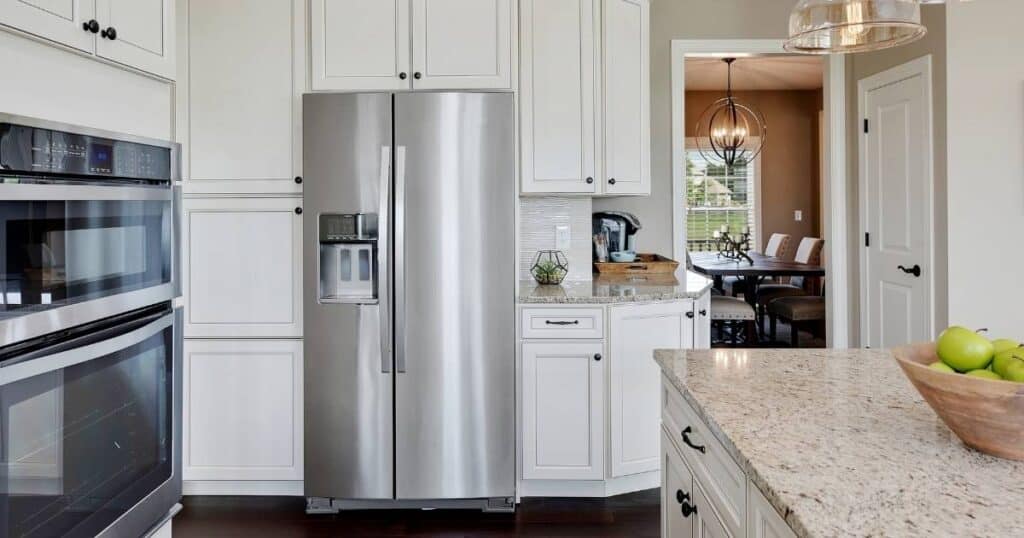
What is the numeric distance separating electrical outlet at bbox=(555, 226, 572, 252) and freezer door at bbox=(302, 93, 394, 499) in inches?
43.2

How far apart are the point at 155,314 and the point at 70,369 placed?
374 millimetres

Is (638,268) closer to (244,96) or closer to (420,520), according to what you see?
(420,520)

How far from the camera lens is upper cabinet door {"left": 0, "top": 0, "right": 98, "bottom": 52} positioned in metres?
1.33

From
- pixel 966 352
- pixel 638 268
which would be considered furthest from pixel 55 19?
pixel 638 268

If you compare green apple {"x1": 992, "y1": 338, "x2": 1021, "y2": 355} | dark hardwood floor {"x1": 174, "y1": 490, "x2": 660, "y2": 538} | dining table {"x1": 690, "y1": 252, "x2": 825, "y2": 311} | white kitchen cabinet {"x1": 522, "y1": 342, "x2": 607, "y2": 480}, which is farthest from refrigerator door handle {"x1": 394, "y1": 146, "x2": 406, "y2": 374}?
dining table {"x1": 690, "y1": 252, "x2": 825, "y2": 311}

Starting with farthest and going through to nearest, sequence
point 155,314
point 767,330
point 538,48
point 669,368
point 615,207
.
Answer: point 767,330, point 615,207, point 538,48, point 155,314, point 669,368

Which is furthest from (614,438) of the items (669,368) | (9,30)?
(9,30)

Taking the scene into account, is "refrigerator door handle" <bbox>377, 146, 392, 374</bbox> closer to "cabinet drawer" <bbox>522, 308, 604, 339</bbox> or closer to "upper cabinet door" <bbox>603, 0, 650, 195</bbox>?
"cabinet drawer" <bbox>522, 308, 604, 339</bbox>

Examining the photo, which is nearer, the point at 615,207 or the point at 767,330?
the point at 615,207

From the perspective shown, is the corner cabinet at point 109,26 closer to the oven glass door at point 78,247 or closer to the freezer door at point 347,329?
the oven glass door at point 78,247

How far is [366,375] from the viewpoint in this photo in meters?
2.76

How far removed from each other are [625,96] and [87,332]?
2.43m

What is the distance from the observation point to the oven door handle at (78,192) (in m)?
1.27

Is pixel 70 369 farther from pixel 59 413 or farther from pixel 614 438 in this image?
pixel 614 438
